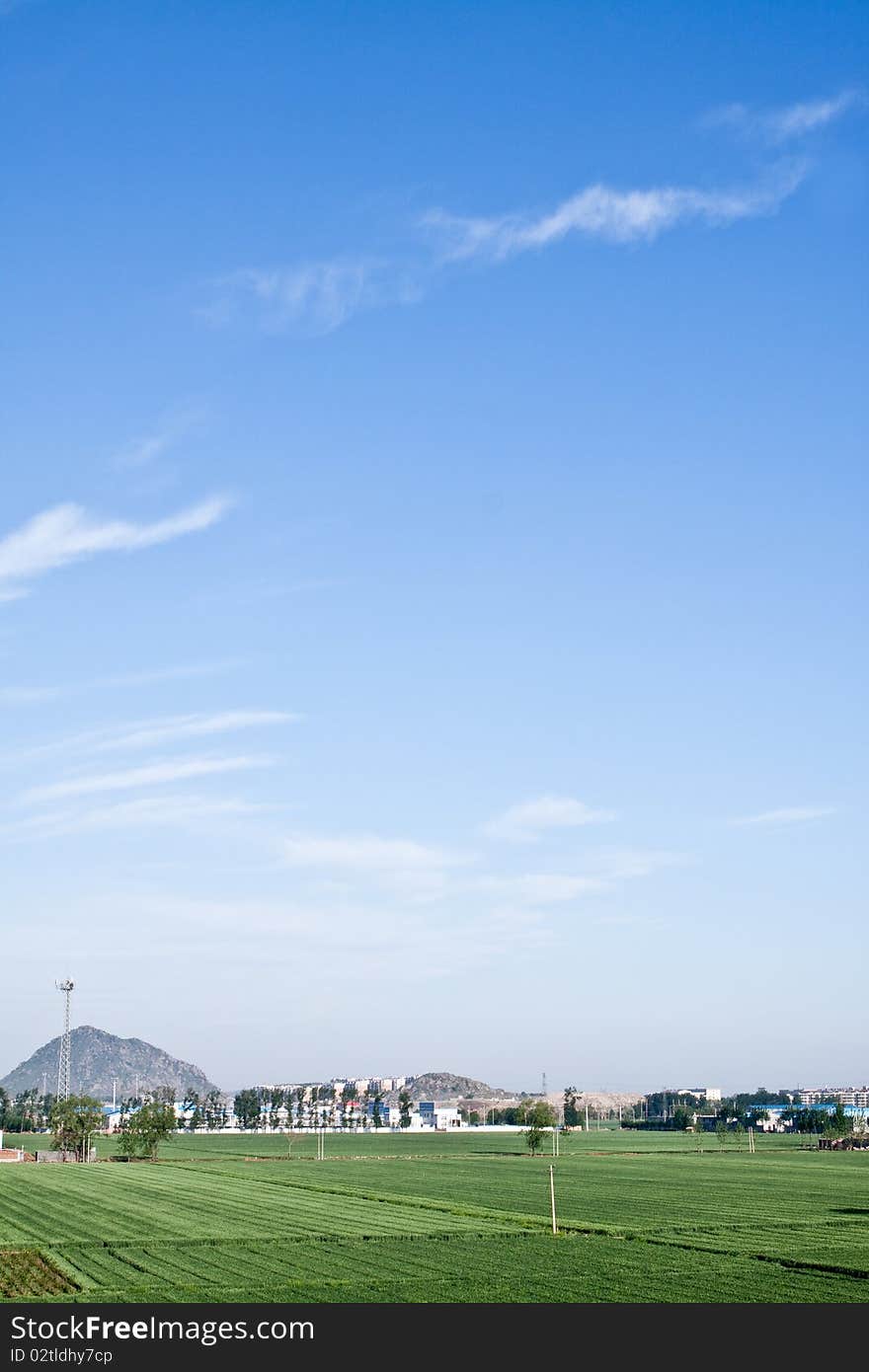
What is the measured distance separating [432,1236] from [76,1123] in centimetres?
9334

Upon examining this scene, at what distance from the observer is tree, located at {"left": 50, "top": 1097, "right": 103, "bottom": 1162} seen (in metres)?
140

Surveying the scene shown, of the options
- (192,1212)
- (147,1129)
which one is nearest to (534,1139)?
(147,1129)

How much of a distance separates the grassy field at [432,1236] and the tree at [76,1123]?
27.6 meters

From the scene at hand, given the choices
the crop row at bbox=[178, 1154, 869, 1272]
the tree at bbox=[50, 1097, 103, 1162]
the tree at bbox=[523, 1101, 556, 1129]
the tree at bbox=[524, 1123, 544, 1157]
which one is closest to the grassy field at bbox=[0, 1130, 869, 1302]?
the crop row at bbox=[178, 1154, 869, 1272]

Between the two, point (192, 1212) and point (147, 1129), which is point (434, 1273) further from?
point (147, 1129)

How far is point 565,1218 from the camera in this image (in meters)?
66.8

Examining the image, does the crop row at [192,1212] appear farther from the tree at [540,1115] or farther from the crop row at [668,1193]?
the tree at [540,1115]

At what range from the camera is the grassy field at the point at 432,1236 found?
4194 centimetres

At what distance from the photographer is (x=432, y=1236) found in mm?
57344

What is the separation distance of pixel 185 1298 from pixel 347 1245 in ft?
51.0

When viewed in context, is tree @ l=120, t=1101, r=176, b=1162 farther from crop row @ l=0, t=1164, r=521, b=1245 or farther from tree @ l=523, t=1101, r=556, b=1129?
tree @ l=523, t=1101, r=556, b=1129

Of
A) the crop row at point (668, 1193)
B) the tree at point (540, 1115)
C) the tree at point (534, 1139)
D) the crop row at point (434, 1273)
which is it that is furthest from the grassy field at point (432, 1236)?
the tree at point (540, 1115)
